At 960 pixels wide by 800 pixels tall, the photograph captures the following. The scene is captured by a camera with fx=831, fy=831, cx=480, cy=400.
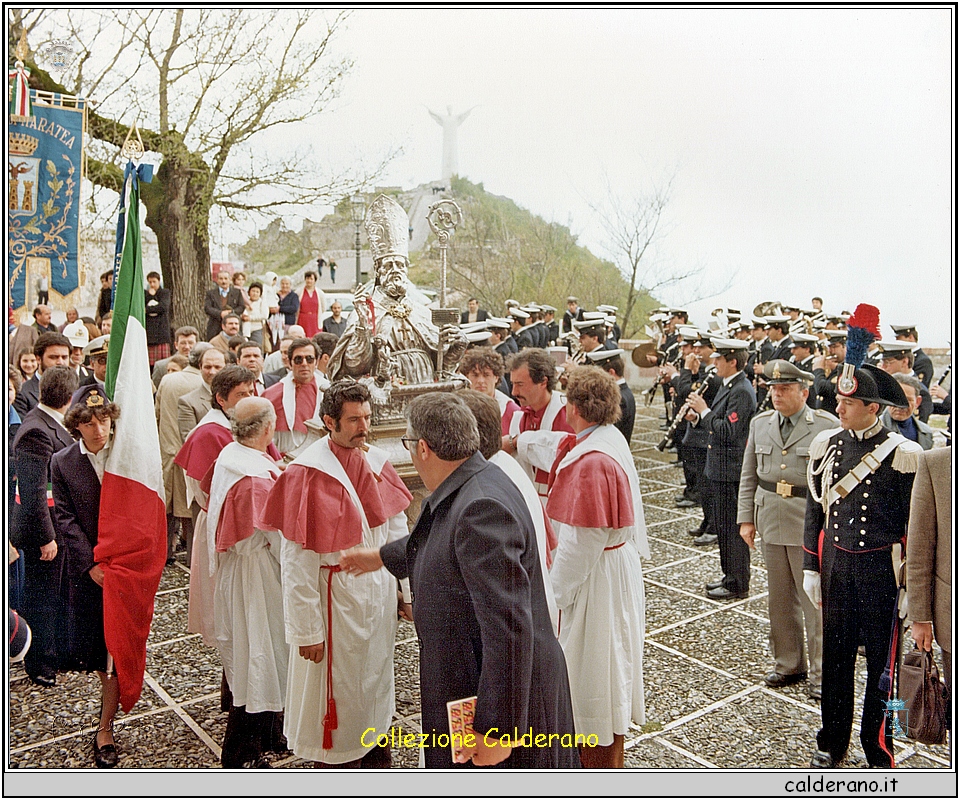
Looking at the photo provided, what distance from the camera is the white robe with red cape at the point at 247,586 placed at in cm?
345

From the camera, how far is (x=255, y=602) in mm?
3549

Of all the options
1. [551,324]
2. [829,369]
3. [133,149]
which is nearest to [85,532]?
[133,149]

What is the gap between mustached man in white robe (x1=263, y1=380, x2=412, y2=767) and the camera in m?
3.16

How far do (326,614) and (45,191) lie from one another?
270cm

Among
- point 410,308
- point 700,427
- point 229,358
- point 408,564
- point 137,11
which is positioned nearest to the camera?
point 408,564

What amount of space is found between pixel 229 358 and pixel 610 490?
3.57 metres

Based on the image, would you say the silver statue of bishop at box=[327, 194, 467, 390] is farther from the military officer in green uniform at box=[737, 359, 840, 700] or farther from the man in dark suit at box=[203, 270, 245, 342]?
the military officer in green uniform at box=[737, 359, 840, 700]

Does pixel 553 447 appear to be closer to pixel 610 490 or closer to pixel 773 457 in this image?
pixel 610 490

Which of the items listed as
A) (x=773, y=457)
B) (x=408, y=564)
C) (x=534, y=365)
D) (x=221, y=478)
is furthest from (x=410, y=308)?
(x=408, y=564)

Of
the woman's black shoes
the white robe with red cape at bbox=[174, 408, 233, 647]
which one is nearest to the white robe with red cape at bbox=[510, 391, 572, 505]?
the white robe with red cape at bbox=[174, 408, 233, 647]

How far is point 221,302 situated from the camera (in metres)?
6.10

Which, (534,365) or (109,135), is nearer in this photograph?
(534,365)

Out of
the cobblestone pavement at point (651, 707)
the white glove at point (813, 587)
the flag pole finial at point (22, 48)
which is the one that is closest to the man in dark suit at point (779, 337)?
the cobblestone pavement at point (651, 707)

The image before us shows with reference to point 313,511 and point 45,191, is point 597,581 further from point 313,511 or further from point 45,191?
point 45,191
